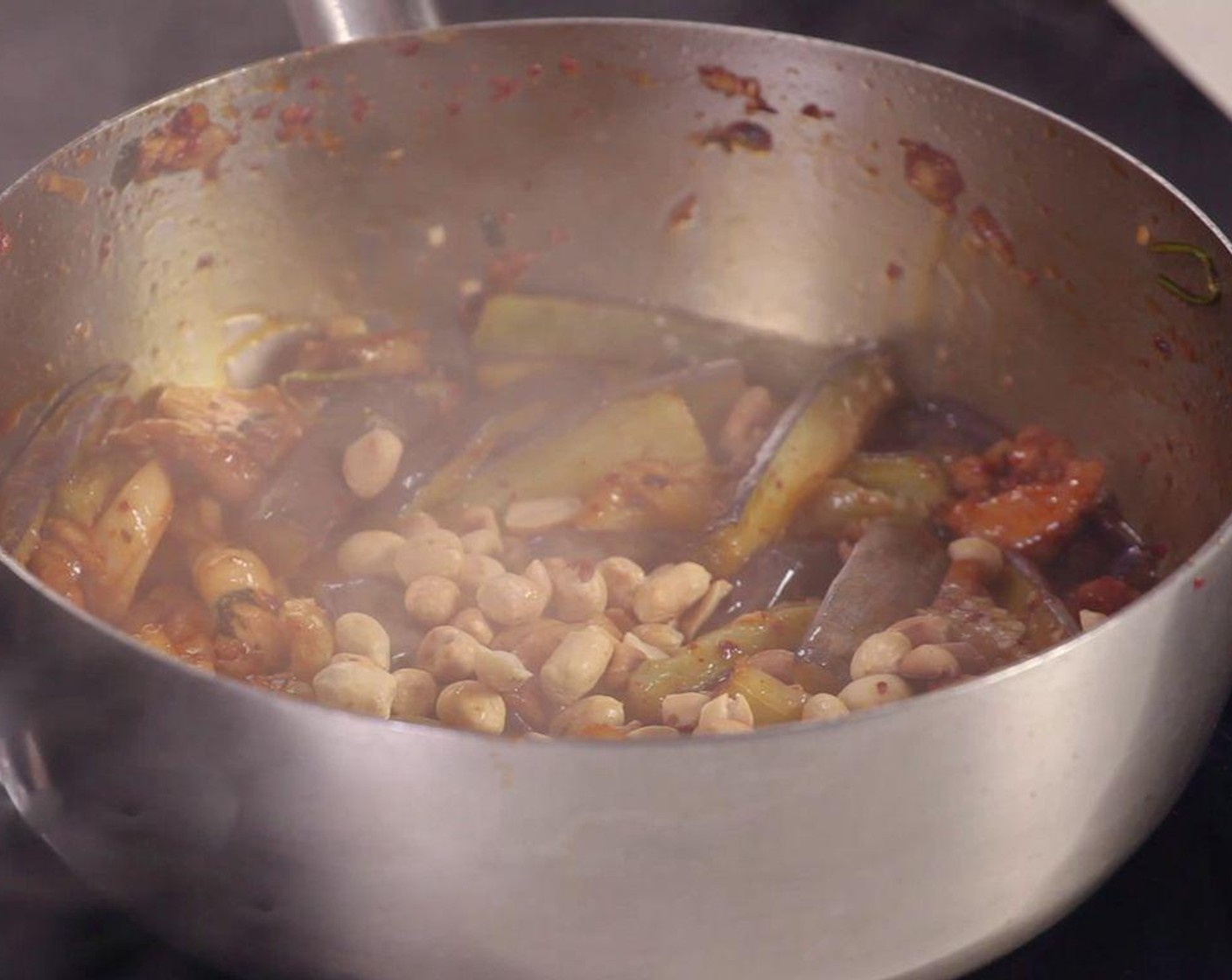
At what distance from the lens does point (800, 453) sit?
1.37m

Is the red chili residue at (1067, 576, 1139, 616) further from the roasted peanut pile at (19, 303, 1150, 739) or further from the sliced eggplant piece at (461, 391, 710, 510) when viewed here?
the sliced eggplant piece at (461, 391, 710, 510)

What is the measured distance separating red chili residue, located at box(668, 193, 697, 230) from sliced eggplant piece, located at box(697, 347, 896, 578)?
0.22 metres

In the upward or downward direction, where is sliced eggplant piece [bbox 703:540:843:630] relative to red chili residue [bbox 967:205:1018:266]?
downward

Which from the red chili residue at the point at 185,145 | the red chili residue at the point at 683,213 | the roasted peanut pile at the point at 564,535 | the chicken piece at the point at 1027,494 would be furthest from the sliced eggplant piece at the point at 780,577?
the red chili residue at the point at 185,145

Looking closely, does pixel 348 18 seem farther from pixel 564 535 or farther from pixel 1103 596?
pixel 1103 596

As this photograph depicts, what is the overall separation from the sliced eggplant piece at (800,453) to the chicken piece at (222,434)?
41 centimetres

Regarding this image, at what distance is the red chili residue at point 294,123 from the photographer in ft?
4.57

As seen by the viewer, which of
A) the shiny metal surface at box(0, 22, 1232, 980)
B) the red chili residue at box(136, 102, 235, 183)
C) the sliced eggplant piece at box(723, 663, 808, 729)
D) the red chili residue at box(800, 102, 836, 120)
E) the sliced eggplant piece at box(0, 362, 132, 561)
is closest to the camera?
the shiny metal surface at box(0, 22, 1232, 980)

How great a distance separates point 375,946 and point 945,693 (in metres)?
0.31

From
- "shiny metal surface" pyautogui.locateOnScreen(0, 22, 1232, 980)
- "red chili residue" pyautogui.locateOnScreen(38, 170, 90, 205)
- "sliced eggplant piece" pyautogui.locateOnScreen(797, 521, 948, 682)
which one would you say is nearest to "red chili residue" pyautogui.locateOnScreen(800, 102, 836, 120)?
"shiny metal surface" pyautogui.locateOnScreen(0, 22, 1232, 980)

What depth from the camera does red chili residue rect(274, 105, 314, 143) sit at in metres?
1.39

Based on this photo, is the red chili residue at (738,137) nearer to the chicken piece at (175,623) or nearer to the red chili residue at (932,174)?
the red chili residue at (932,174)

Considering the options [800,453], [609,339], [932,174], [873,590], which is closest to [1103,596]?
[873,590]

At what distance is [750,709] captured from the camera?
3.54ft
